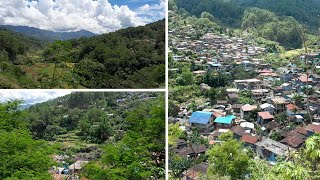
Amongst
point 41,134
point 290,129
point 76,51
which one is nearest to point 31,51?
point 76,51

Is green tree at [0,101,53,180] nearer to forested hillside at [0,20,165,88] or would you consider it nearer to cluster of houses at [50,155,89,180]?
cluster of houses at [50,155,89,180]

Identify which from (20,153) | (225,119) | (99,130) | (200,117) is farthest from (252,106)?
(20,153)

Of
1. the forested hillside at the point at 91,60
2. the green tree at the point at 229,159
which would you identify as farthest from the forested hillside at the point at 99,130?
the green tree at the point at 229,159

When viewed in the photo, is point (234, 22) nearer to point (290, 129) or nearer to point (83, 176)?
point (290, 129)

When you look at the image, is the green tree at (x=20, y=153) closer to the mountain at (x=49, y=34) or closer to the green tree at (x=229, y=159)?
the mountain at (x=49, y=34)

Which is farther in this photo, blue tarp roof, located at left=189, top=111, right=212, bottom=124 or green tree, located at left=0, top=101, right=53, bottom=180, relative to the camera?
blue tarp roof, located at left=189, top=111, right=212, bottom=124

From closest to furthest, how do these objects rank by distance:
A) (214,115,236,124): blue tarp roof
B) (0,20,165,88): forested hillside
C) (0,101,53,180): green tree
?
1. (0,101,53,180): green tree
2. (0,20,165,88): forested hillside
3. (214,115,236,124): blue tarp roof

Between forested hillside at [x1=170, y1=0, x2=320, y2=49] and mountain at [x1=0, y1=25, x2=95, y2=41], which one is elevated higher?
forested hillside at [x1=170, y1=0, x2=320, y2=49]

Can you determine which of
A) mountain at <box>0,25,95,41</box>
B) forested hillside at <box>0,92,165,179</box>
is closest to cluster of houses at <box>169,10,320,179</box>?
forested hillside at <box>0,92,165,179</box>
